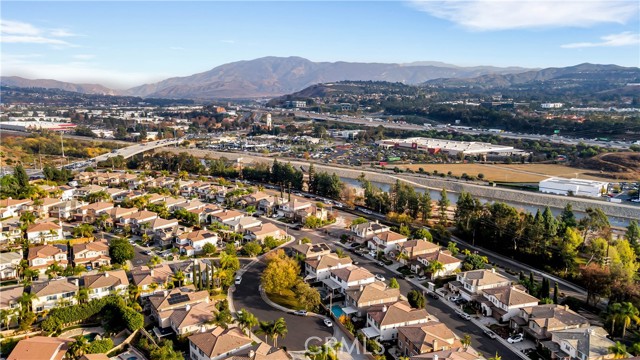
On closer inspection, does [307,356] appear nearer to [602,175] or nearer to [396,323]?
[396,323]

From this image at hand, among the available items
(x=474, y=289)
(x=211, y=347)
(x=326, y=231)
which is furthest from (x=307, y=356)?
(x=326, y=231)

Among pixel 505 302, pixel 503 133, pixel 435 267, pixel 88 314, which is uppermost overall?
pixel 503 133

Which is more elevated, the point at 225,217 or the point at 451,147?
the point at 451,147

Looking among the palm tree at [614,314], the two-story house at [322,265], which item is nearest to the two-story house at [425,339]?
the two-story house at [322,265]

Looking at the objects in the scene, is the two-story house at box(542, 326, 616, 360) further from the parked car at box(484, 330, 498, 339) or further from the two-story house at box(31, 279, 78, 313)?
the two-story house at box(31, 279, 78, 313)

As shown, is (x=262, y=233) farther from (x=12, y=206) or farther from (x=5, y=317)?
(x=12, y=206)

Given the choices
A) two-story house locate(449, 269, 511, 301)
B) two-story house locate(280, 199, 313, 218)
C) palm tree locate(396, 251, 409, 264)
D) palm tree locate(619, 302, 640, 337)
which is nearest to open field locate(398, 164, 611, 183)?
two-story house locate(280, 199, 313, 218)

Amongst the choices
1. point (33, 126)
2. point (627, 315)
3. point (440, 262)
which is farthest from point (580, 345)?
point (33, 126)
